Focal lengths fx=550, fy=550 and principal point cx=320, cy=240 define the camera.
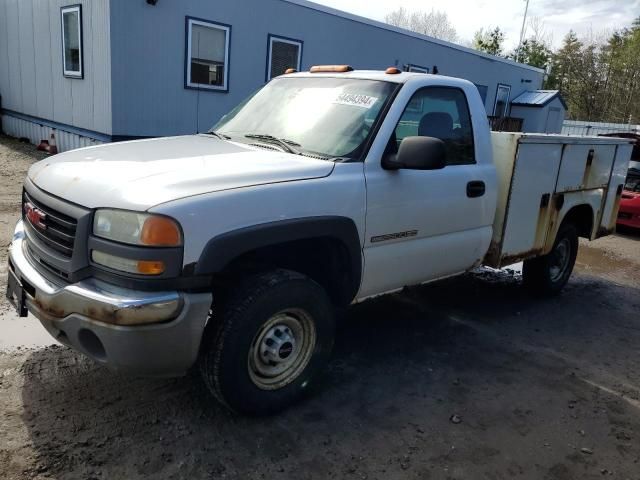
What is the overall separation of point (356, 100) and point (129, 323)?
2.09 meters

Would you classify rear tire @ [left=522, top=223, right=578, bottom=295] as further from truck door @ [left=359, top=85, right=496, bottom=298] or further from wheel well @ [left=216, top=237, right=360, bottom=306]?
wheel well @ [left=216, top=237, right=360, bottom=306]

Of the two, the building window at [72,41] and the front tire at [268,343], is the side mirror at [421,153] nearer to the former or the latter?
the front tire at [268,343]

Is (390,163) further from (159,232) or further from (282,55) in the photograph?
(282,55)

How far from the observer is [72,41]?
443 inches

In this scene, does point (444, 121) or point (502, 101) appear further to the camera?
point (502, 101)

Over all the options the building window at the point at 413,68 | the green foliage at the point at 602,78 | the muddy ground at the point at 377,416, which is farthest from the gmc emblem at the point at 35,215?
the green foliage at the point at 602,78

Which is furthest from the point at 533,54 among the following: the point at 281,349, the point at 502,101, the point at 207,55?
the point at 281,349

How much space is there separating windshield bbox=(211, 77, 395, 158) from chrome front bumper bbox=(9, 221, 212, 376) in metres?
1.37

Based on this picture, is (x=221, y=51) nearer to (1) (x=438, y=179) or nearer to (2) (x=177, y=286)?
(1) (x=438, y=179)

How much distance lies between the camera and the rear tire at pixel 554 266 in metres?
5.65

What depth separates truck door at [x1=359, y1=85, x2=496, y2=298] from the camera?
3.49 meters

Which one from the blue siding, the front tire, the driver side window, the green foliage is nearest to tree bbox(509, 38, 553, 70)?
the green foliage

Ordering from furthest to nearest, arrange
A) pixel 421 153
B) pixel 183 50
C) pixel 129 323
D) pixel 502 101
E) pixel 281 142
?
pixel 502 101 → pixel 183 50 → pixel 281 142 → pixel 421 153 → pixel 129 323

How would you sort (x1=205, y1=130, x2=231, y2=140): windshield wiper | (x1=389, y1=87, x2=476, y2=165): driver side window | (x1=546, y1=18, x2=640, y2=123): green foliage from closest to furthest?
(x1=389, y1=87, x2=476, y2=165): driver side window → (x1=205, y1=130, x2=231, y2=140): windshield wiper → (x1=546, y1=18, x2=640, y2=123): green foliage
